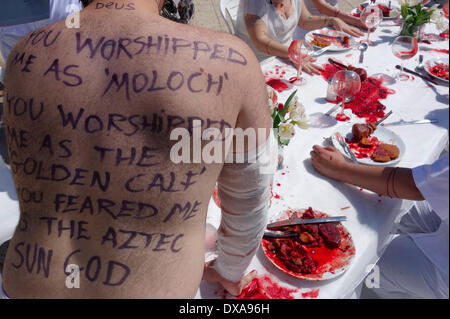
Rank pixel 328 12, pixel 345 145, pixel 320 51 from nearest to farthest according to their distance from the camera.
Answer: pixel 345 145
pixel 320 51
pixel 328 12

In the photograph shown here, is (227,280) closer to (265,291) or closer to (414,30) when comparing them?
(265,291)

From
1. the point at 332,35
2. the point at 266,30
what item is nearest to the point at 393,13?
the point at 332,35

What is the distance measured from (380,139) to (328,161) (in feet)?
1.26

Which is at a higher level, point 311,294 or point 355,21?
point 355,21

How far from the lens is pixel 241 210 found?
104 centimetres

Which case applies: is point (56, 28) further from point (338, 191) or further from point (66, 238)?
point (338, 191)

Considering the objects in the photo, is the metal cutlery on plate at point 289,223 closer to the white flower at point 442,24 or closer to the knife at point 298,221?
the knife at point 298,221

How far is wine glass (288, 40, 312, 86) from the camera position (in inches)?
83.0

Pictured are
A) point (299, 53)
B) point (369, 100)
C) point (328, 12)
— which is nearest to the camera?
point (369, 100)

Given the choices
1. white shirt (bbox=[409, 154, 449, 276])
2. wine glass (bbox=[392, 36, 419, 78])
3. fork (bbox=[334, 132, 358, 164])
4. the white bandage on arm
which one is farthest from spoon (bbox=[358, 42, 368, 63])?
the white bandage on arm

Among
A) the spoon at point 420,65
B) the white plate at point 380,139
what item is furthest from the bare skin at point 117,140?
the spoon at point 420,65

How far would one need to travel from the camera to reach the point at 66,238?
2.85 feet
